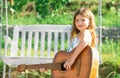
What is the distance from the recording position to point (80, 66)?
5.74 metres

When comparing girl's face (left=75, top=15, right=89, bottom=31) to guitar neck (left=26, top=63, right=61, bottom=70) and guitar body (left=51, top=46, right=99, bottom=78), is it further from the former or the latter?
guitar neck (left=26, top=63, right=61, bottom=70)

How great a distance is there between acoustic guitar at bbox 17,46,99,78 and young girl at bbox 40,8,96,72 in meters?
0.05

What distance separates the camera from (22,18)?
1191 cm

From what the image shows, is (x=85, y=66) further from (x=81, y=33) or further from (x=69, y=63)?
(x=81, y=33)

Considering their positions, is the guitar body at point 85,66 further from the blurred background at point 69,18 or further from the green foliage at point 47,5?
the green foliage at point 47,5

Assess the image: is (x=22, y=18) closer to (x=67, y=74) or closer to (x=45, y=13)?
(x=45, y=13)

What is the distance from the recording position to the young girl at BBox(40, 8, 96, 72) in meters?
5.75

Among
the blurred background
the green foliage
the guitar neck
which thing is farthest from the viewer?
the green foliage

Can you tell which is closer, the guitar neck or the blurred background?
the guitar neck

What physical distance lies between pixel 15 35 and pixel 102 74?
1.20 m

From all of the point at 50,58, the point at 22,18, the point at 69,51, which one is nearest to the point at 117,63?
the point at 50,58

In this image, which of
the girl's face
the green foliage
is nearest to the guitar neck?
the girl's face

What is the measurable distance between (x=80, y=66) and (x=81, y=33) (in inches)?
12.8

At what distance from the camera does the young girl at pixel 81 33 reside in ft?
18.9
